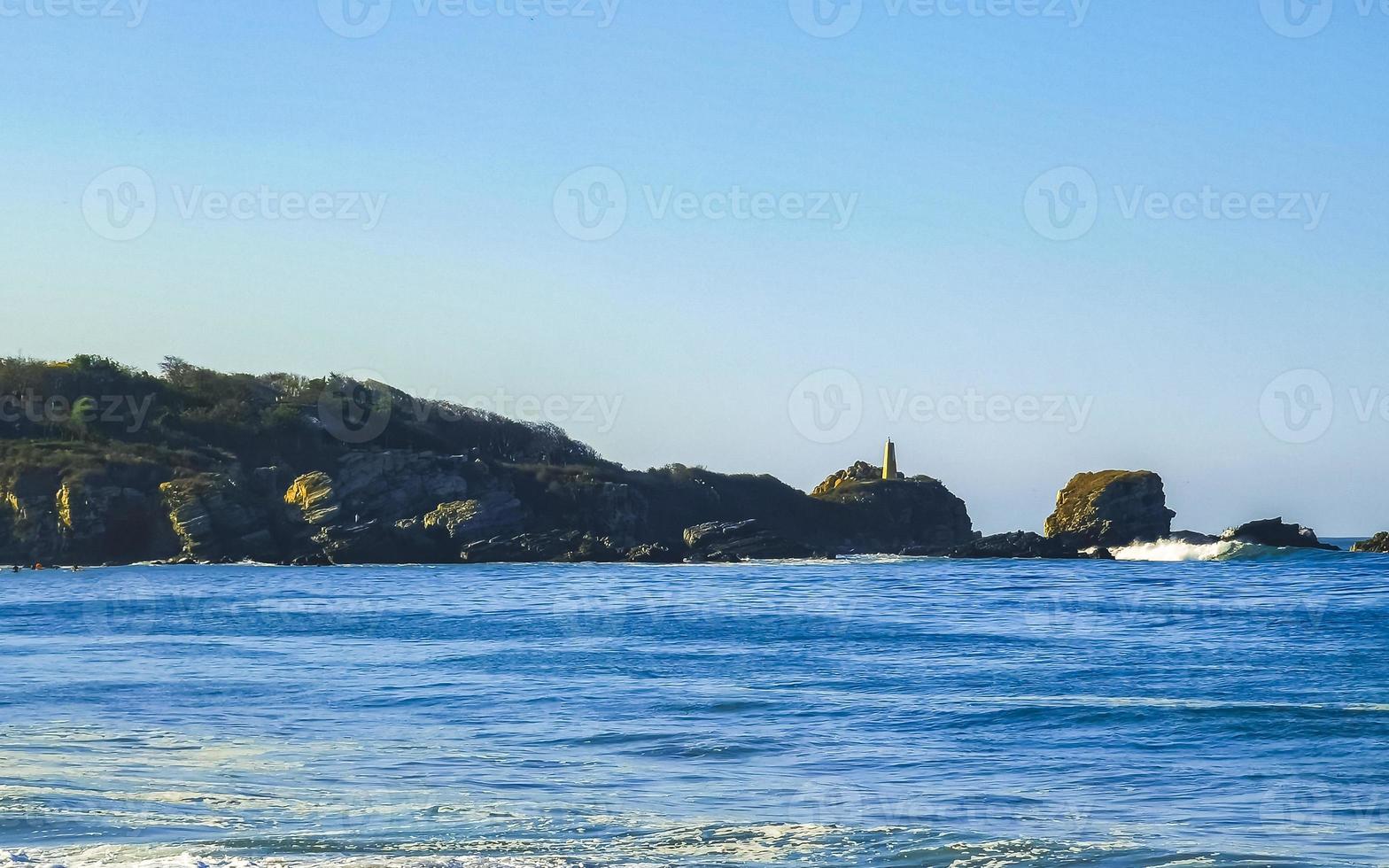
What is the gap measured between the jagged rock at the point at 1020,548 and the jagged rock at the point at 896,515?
26259 mm

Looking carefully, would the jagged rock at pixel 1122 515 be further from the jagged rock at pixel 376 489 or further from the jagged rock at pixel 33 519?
the jagged rock at pixel 33 519

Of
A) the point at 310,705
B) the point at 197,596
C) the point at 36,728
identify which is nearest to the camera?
the point at 36,728

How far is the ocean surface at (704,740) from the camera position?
14664mm

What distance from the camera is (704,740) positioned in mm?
21906

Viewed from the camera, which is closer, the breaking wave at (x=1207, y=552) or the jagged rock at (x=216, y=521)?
the breaking wave at (x=1207, y=552)

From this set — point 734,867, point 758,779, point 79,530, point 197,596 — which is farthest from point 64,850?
point 79,530

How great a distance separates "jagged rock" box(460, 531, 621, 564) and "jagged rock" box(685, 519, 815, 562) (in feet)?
27.3

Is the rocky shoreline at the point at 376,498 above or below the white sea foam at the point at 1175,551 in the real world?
→ above

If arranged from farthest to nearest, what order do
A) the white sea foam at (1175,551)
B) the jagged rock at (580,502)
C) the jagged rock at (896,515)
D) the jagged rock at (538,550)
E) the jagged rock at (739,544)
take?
1. the jagged rock at (896,515)
2. the jagged rock at (580,502)
3. the jagged rock at (739,544)
4. the jagged rock at (538,550)
5. the white sea foam at (1175,551)

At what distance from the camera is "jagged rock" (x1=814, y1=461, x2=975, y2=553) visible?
494ft

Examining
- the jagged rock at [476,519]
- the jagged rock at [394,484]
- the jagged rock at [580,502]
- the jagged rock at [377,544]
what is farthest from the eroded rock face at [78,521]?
the jagged rock at [580,502]

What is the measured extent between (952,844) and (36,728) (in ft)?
48.6

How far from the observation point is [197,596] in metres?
63.7

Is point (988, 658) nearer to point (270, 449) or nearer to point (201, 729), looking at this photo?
point (201, 729)
